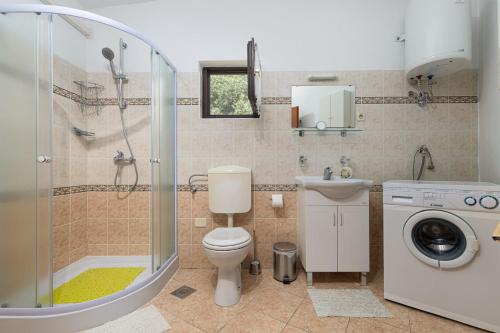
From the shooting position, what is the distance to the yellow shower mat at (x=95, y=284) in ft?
4.94

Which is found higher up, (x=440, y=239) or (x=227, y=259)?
(x=440, y=239)

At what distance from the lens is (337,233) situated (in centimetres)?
183

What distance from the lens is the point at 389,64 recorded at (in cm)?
216

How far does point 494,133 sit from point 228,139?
2.32 meters

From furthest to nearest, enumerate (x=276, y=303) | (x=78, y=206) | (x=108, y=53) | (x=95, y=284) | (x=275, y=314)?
(x=108, y=53) → (x=78, y=206) → (x=95, y=284) → (x=276, y=303) → (x=275, y=314)

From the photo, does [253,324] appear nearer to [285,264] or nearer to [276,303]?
[276,303]

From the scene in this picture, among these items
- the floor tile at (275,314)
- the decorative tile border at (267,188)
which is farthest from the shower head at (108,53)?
the floor tile at (275,314)

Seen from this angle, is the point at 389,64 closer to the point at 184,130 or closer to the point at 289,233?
the point at 289,233

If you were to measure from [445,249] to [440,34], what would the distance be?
1613 mm

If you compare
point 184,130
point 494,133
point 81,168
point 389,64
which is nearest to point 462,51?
point 389,64

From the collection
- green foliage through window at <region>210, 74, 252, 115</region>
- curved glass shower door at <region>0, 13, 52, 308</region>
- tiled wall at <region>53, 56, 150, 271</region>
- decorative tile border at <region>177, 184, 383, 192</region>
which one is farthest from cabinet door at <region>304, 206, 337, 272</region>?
curved glass shower door at <region>0, 13, 52, 308</region>

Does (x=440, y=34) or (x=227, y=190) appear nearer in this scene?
(x=440, y=34)

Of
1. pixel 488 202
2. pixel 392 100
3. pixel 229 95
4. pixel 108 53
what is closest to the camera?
pixel 488 202

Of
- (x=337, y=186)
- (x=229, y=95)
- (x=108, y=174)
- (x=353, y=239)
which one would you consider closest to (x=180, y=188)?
(x=108, y=174)
